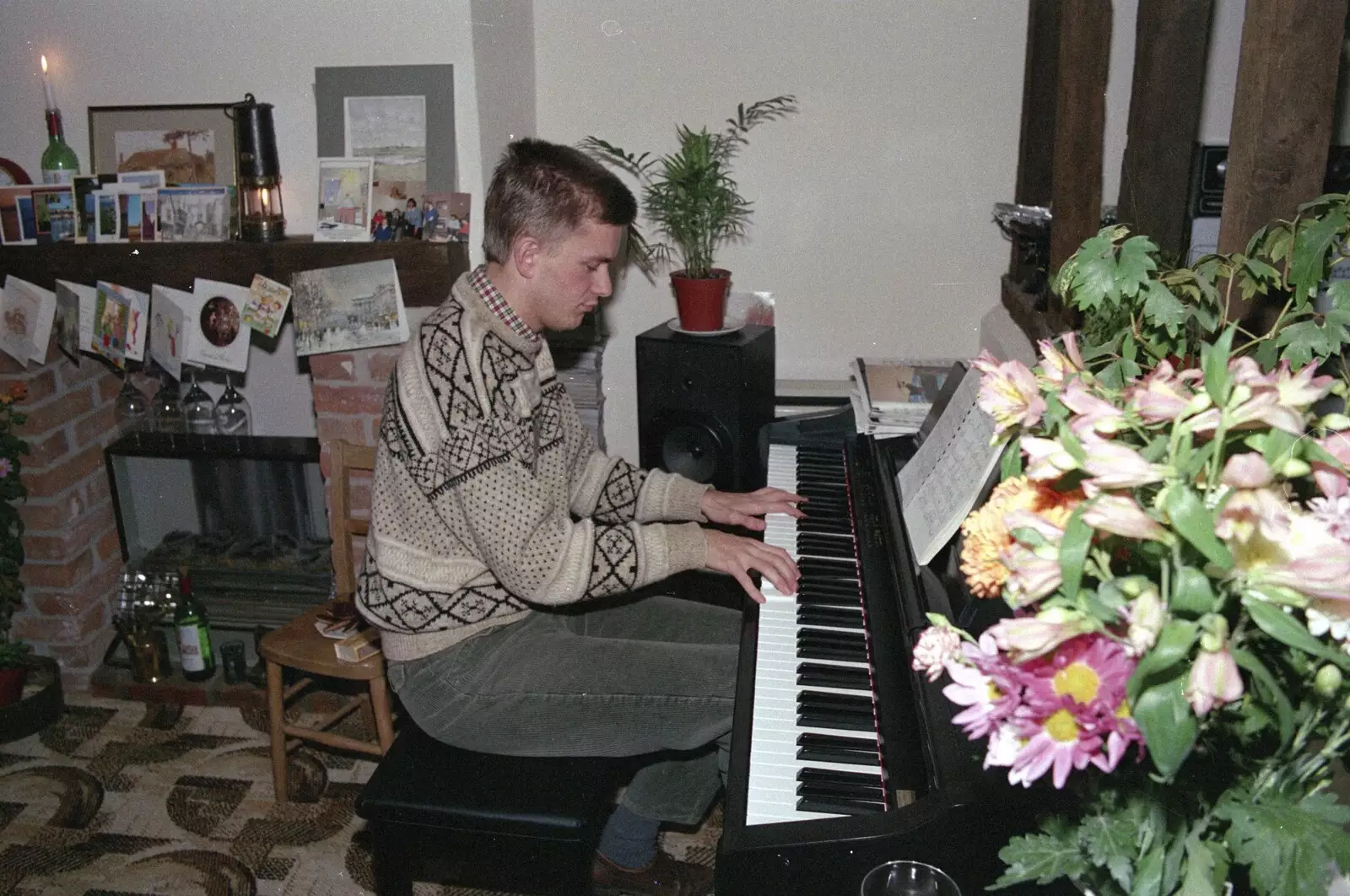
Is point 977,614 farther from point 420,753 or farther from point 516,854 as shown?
point 420,753

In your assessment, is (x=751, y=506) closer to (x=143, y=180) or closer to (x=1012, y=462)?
(x=1012, y=462)

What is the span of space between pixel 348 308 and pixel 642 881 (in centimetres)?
153

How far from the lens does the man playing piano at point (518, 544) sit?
1688 millimetres

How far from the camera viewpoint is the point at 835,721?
142 centimetres

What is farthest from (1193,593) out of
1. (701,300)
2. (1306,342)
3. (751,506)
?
(701,300)

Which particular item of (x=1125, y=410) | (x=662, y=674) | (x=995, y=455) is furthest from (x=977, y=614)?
(x=1125, y=410)

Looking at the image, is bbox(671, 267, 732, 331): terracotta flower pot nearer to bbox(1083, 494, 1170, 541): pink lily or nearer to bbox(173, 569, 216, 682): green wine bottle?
bbox(173, 569, 216, 682): green wine bottle

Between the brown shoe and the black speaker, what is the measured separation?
89 cm

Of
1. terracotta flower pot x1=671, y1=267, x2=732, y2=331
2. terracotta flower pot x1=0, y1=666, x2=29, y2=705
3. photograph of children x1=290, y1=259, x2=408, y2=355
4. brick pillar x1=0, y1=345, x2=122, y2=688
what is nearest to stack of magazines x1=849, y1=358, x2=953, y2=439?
terracotta flower pot x1=671, y1=267, x2=732, y2=331

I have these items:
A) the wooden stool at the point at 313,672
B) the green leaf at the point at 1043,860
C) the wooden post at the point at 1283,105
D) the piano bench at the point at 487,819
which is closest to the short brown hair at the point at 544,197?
the piano bench at the point at 487,819

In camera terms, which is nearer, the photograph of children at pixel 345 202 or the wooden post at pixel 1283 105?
the wooden post at pixel 1283 105

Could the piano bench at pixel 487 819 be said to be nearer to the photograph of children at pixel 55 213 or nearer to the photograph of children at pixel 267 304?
the photograph of children at pixel 267 304

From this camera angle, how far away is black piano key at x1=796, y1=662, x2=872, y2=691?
1.50 m

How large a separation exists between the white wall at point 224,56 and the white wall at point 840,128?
45 centimetres
